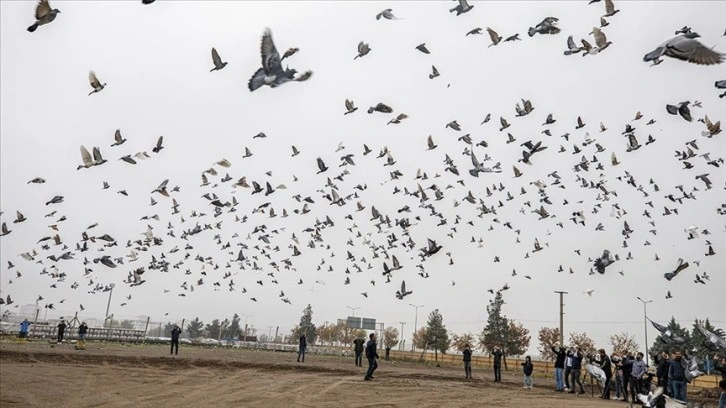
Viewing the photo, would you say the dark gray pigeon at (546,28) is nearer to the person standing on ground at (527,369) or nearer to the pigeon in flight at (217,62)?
the pigeon in flight at (217,62)

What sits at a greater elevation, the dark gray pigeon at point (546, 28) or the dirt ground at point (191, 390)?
the dark gray pigeon at point (546, 28)

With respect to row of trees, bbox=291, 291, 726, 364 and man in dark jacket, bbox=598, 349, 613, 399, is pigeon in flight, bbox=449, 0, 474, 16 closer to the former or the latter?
man in dark jacket, bbox=598, 349, 613, 399

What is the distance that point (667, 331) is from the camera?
46.3ft

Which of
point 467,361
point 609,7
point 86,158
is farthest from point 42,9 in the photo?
point 467,361

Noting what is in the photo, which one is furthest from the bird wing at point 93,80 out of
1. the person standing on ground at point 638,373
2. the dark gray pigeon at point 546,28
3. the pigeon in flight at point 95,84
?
the person standing on ground at point 638,373

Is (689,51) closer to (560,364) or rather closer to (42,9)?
(42,9)

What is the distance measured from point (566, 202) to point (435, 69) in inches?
351

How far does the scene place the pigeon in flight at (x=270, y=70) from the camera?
34.1 ft

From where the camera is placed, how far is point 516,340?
7456 centimetres

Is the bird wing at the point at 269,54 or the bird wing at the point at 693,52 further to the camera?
the bird wing at the point at 269,54

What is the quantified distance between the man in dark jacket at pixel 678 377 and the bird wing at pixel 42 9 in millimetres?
17204

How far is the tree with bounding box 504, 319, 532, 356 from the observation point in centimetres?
7156

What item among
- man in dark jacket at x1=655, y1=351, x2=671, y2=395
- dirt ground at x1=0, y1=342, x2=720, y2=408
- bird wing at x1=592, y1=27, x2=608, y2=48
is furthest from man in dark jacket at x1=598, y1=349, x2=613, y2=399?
bird wing at x1=592, y1=27, x2=608, y2=48

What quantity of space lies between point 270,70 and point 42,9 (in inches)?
162
